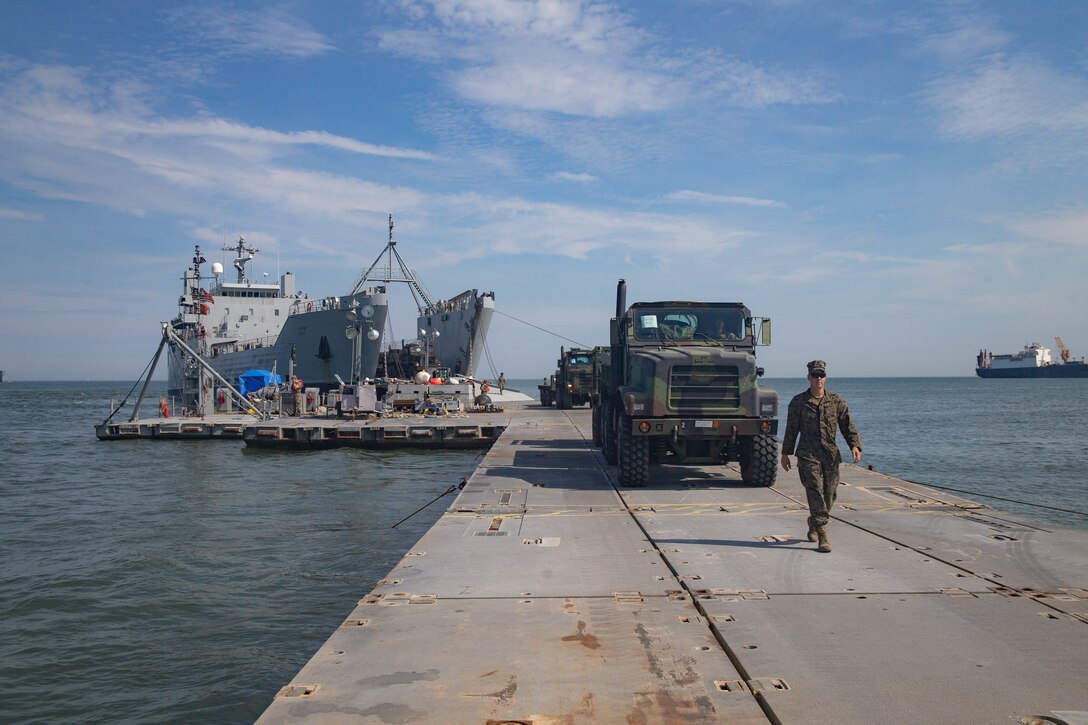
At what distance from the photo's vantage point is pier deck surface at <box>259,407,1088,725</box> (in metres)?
3.84

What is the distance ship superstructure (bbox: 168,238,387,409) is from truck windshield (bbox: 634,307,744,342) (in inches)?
1078

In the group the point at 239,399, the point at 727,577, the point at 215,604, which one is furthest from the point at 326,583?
the point at 239,399

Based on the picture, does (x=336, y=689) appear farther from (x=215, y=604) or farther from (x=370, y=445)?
(x=370, y=445)

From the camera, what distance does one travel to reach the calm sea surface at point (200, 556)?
21.1ft

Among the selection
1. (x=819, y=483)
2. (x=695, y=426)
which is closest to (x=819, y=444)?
(x=819, y=483)

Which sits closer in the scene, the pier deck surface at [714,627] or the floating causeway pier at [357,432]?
the pier deck surface at [714,627]

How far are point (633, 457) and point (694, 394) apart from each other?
1282 millimetres

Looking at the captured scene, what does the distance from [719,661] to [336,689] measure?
6.86ft

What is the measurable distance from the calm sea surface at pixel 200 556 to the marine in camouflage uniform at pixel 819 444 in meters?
4.73

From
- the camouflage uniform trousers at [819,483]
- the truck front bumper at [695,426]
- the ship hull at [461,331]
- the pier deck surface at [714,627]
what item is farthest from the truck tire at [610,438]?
the ship hull at [461,331]

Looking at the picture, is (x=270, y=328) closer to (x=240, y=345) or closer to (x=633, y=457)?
(x=240, y=345)

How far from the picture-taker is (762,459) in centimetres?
1156

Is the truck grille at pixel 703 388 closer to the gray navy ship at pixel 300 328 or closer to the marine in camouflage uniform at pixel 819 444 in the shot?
the marine in camouflage uniform at pixel 819 444

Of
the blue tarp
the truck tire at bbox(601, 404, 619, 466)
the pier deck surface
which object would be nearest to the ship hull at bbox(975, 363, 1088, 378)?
the blue tarp
